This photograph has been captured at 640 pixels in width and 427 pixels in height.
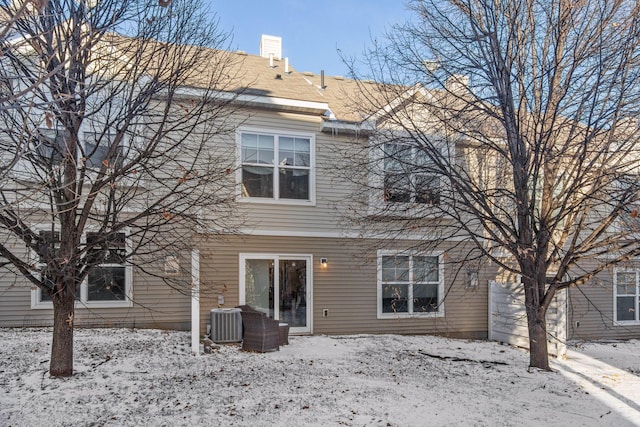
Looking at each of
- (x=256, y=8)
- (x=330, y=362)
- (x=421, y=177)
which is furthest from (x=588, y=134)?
(x=256, y=8)

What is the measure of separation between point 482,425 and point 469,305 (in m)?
7.14

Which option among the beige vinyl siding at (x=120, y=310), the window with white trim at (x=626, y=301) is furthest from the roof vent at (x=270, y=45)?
the window with white trim at (x=626, y=301)

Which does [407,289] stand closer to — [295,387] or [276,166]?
[276,166]

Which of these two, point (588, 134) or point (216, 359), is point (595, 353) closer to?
point (588, 134)

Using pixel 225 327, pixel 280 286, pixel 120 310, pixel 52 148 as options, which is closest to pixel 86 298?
pixel 120 310

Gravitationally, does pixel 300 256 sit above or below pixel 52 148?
below

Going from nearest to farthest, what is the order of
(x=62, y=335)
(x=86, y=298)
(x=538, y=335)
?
(x=62, y=335) < (x=538, y=335) < (x=86, y=298)

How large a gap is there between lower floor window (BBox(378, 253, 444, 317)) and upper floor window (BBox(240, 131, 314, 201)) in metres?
2.77

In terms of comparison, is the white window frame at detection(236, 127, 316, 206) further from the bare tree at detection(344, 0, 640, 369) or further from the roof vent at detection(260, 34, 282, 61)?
the roof vent at detection(260, 34, 282, 61)

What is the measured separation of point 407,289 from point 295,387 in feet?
19.4

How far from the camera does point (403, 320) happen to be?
459 inches

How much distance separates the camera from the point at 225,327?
896 cm

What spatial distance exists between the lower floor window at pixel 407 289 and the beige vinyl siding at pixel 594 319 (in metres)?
4.39

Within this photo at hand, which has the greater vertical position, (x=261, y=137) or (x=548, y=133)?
(x=261, y=137)
